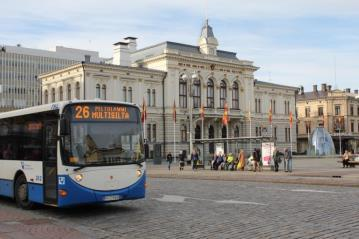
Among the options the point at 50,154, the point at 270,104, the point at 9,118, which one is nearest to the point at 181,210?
the point at 50,154

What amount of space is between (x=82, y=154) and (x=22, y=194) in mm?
3197

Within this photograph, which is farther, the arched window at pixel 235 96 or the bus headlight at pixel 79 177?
the arched window at pixel 235 96

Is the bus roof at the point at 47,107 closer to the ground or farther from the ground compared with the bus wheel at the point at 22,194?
farther from the ground

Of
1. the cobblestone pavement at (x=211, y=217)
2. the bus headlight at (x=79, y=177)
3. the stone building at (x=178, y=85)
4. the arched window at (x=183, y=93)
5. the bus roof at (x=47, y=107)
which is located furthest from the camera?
the arched window at (x=183, y=93)

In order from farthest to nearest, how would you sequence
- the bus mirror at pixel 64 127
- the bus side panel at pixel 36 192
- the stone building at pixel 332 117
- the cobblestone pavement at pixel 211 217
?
the stone building at pixel 332 117
the bus side panel at pixel 36 192
the bus mirror at pixel 64 127
the cobblestone pavement at pixel 211 217

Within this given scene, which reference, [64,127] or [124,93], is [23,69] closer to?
[124,93]

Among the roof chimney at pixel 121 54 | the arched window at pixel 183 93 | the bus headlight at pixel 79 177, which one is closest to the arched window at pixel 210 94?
the arched window at pixel 183 93

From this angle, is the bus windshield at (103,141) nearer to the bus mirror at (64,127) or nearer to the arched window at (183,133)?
the bus mirror at (64,127)

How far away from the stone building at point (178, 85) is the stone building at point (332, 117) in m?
34.5

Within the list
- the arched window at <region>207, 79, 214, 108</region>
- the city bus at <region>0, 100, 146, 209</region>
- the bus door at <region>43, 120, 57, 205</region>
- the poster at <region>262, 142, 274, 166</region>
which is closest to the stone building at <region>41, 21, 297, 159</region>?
the arched window at <region>207, 79, 214, 108</region>

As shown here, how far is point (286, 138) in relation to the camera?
96.4 m

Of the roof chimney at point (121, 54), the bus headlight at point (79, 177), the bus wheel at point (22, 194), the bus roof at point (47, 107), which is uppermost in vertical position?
the roof chimney at point (121, 54)

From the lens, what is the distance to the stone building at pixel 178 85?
71062mm

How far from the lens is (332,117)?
120812 millimetres
